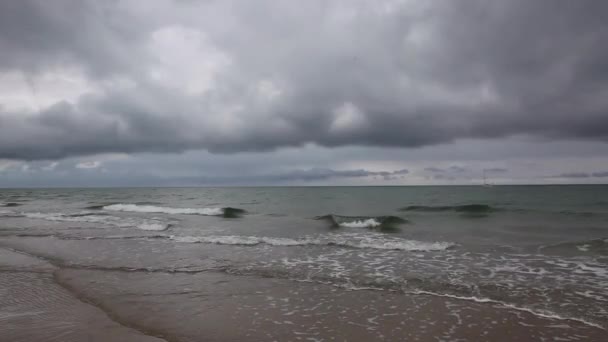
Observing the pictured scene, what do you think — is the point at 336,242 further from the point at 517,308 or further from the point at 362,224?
the point at 517,308

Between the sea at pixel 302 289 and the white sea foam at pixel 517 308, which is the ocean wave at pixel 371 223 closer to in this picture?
the sea at pixel 302 289

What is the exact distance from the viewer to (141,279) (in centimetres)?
1027

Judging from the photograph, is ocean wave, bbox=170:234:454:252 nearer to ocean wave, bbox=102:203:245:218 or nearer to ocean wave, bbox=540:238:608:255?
ocean wave, bbox=540:238:608:255

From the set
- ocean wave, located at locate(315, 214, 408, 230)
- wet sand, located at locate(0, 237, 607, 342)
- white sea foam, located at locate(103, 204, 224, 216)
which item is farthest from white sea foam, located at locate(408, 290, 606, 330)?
white sea foam, located at locate(103, 204, 224, 216)

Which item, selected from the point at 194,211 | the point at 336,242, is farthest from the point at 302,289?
→ the point at 194,211

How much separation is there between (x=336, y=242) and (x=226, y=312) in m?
10.7

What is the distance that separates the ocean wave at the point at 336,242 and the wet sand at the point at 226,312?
6.16 m

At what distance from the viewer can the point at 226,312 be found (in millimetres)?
7574

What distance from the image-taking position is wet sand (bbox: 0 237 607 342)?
6.45 m

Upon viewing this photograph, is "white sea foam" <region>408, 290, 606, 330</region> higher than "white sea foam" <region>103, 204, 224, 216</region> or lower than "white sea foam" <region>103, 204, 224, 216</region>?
higher

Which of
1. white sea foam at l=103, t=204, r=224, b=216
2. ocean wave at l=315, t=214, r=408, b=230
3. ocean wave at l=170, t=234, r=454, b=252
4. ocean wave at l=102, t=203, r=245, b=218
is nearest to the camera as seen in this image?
ocean wave at l=170, t=234, r=454, b=252

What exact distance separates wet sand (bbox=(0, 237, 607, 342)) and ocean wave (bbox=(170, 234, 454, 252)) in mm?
6165

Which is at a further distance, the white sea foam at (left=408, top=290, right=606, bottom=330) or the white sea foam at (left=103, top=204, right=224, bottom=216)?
the white sea foam at (left=103, top=204, right=224, bottom=216)

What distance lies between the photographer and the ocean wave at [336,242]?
1622cm
